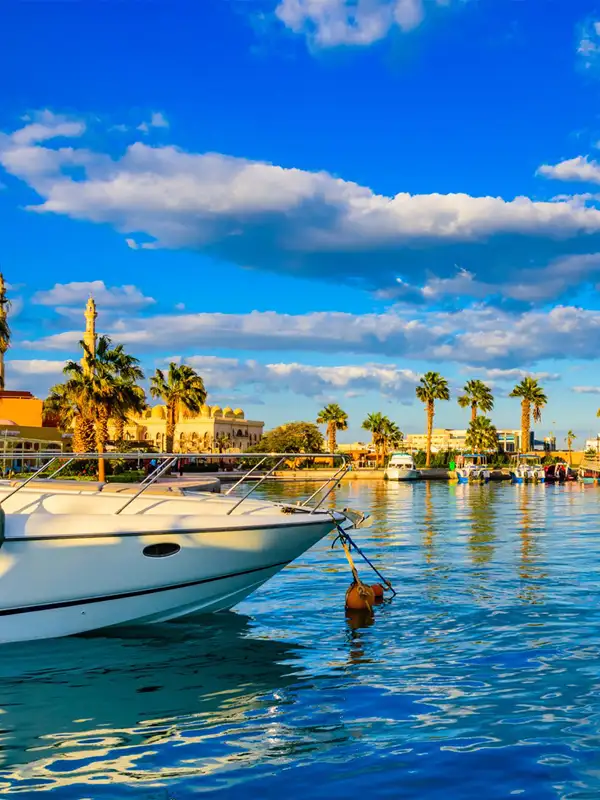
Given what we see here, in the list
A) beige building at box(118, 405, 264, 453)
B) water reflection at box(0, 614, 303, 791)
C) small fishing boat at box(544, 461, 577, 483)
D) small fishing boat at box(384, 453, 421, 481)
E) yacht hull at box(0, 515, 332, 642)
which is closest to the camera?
water reflection at box(0, 614, 303, 791)

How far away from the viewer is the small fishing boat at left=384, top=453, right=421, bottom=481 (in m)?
83.7

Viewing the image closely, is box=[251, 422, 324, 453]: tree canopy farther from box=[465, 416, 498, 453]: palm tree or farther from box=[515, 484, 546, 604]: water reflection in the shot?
box=[515, 484, 546, 604]: water reflection

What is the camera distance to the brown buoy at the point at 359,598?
12375 mm

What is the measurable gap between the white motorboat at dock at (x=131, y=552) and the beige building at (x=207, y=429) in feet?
463

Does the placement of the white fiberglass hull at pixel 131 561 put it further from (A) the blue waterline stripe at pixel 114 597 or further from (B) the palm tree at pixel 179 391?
(B) the palm tree at pixel 179 391

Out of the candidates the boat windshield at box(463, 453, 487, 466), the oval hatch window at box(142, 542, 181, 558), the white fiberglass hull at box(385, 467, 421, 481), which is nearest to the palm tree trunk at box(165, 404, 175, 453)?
the white fiberglass hull at box(385, 467, 421, 481)

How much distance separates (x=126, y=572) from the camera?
33.0 feet

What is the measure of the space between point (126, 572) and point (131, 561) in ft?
0.53

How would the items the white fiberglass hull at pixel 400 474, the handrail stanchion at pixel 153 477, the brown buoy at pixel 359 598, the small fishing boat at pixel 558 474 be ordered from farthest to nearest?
the small fishing boat at pixel 558 474, the white fiberglass hull at pixel 400 474, the brown buoy at pixel 359 598, the handrail stanchion at pixel 153 477

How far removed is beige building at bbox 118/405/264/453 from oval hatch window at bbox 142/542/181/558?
14211 cm

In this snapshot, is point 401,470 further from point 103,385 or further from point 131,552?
point 131,552

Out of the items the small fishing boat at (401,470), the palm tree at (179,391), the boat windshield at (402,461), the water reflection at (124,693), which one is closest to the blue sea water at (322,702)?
the water reflection at (124,693)

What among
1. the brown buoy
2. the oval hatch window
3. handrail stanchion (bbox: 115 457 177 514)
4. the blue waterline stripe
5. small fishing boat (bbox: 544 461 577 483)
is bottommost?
small fishing boat (bbox: 544 461 577 483)

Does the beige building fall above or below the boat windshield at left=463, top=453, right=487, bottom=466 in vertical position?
above
